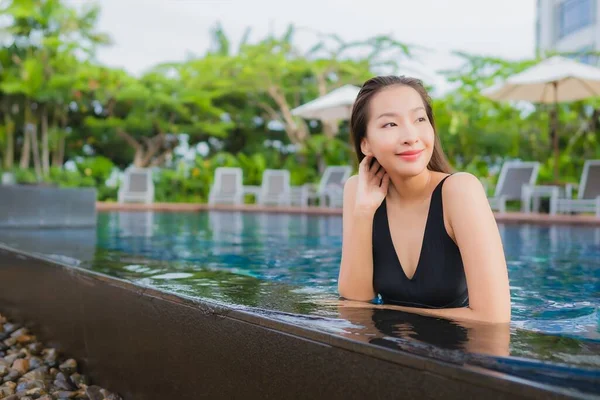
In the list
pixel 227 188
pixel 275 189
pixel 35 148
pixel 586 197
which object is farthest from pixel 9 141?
pixel 586 197

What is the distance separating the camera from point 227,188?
1731 centimetres

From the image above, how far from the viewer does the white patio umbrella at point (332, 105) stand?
13.9 metres

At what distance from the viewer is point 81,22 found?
65.5 ft

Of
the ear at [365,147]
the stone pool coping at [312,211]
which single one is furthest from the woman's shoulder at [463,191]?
the stone pool coping at [312,211]

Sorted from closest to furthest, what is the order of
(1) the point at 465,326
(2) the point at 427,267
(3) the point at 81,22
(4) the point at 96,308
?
1. (1) the point at 465,326
2. (2) the point at 427,267
3. (4) the point at 96,308
4. (3) the point at 81,22

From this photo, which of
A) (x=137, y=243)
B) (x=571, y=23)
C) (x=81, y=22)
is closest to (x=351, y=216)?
(x=137, y=243)

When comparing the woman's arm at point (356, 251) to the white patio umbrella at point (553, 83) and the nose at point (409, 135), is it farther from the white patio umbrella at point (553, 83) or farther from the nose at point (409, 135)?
the white patio umbrella at point (553, 83)

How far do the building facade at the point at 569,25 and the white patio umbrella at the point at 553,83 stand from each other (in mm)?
12596

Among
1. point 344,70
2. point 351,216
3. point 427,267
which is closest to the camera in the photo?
point 427,267

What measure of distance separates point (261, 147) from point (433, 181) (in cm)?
1938

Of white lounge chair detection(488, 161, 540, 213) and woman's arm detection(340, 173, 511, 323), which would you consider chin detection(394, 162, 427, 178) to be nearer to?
woman's arm detection(340, 173, 511, 323)

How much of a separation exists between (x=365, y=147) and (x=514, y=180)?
37.9 ft

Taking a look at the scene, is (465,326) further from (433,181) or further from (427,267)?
(433,181)

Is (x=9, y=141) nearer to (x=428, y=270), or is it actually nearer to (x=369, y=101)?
(x=369, y=101)
